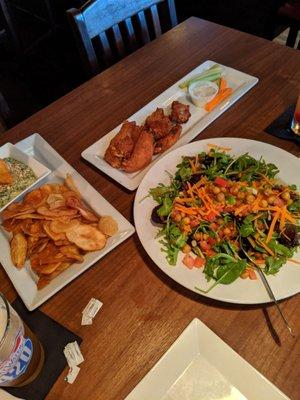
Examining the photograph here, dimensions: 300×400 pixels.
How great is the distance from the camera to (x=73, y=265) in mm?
1120

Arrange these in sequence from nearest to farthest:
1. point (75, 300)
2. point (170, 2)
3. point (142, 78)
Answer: point (75, 300), point (142, 78), point (170, 2)

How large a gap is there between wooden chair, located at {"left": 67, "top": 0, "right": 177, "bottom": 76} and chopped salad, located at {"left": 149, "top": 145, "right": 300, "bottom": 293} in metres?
1.04

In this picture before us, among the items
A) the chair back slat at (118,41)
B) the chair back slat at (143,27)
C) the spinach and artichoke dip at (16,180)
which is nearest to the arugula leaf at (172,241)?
the spinach and artichoke dip at (16,180)

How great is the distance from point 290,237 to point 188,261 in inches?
12.1

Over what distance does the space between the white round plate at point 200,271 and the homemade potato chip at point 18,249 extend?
1.25ft

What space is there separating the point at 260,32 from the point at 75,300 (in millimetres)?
3627

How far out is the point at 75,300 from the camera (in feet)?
3.53

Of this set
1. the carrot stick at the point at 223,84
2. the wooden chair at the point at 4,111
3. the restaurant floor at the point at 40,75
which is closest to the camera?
the carrot stick at the point at 223,84

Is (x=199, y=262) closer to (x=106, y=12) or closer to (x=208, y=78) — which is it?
(x=208, y=78)

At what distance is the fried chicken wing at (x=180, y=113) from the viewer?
5.08ft

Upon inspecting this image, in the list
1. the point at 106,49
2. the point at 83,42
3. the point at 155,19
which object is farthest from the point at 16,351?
the point at 155,19

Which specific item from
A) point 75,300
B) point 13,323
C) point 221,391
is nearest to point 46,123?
point 75,300

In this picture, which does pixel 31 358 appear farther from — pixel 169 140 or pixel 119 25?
pixel 119 25

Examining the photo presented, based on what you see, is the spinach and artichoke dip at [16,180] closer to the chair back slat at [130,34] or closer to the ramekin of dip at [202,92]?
the ramekin of dip at [202,92]
